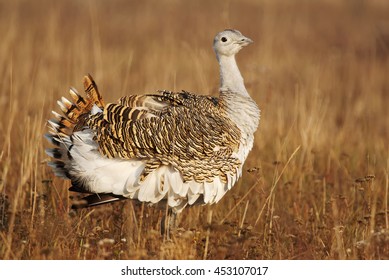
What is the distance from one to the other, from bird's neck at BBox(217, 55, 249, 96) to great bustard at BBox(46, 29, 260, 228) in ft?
1.05

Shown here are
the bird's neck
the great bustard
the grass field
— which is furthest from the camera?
the bird's neck

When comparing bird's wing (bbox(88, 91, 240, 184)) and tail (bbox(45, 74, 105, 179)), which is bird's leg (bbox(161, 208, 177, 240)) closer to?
bird's wing (bbox(88, 91, 240, 184))

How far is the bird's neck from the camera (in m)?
4.41

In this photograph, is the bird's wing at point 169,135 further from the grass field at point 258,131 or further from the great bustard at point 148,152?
the grass field at point 258,131

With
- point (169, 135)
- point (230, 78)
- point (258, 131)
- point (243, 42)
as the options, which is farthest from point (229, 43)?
point (258, 131)

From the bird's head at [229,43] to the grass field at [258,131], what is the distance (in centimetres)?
38

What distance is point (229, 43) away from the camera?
4488 millimetres

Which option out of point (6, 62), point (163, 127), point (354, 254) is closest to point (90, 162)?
point (163, 127)

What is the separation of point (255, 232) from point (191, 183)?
0.65m

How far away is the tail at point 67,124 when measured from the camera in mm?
3959

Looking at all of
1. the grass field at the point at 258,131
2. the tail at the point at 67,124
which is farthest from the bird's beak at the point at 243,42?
the tail at the point at 67,124

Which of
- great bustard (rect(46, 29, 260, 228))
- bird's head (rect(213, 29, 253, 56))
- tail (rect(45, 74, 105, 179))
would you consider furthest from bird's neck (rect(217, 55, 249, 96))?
tail (rect(45, 74, 105, 179))

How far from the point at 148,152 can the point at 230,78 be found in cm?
82

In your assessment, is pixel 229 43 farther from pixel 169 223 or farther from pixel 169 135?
pixel 169 223
